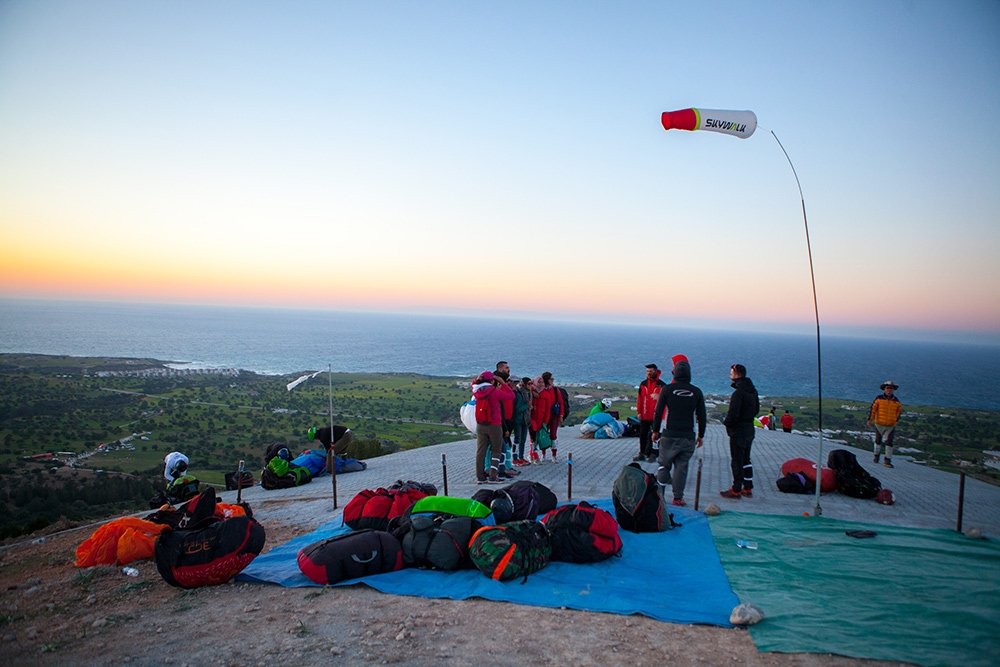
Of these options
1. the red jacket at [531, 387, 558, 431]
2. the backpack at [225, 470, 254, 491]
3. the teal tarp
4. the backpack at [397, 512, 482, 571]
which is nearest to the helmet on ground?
the backpack at [397, 512, 482, 571]

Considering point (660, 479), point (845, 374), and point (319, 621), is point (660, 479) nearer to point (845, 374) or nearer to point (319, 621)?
point (319, 621)

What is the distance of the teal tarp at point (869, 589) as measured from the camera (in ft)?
13.1

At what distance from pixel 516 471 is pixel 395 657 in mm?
7166

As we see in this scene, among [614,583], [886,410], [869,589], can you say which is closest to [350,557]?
[614,583]

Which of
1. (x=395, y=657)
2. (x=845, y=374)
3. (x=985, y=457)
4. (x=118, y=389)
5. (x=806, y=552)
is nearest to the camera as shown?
(x=395, y=657)

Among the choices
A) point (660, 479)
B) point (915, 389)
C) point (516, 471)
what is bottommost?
point (915, 389)

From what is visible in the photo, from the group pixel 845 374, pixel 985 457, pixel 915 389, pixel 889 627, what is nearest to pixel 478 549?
pixel 889 627

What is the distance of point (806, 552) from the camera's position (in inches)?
235

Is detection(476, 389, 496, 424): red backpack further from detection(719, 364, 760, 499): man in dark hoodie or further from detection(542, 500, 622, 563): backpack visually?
detection(719, 364, 760, 499): man in dark hoodie

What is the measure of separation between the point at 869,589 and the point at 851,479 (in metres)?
4.24

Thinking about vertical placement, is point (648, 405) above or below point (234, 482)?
above

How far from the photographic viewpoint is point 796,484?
880 centimetres

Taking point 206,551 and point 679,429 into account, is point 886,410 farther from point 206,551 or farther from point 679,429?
point 206,551

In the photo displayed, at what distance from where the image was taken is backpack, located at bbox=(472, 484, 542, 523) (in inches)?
278
